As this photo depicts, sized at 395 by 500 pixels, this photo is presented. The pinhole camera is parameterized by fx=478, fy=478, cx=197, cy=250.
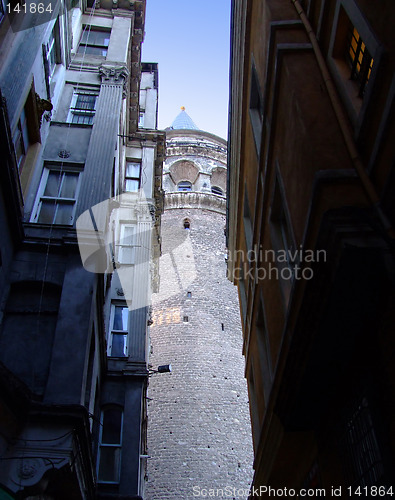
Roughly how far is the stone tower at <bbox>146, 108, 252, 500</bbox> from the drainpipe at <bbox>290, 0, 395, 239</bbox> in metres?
16.9

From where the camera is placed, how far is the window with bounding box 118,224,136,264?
1591 centimetres

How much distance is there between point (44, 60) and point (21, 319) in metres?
6.08

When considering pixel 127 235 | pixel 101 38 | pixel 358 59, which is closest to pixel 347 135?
pixel 358 59

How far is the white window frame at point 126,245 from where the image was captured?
15.9 m

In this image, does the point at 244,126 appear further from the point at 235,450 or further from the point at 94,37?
the point at 235,450

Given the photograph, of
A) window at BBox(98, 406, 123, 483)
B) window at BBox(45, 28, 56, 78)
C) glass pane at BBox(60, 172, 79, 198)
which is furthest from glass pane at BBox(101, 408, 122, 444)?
window at BBox(45, 28, 56, 78)

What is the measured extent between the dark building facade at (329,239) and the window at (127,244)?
8698 millimetres

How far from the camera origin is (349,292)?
4211 mm

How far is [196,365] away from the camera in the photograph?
22703 millimetres

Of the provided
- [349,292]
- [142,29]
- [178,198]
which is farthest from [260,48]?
[178,198]

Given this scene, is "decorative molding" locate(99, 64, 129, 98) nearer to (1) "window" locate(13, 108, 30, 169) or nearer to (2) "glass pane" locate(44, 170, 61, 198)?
(2) "glass pane" locate(44, 170, 61, 198)

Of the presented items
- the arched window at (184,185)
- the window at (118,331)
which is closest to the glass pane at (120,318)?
the window at (118,331)

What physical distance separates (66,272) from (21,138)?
302 centimetres

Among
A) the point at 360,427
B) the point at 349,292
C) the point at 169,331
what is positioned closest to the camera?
the point at 349,292
